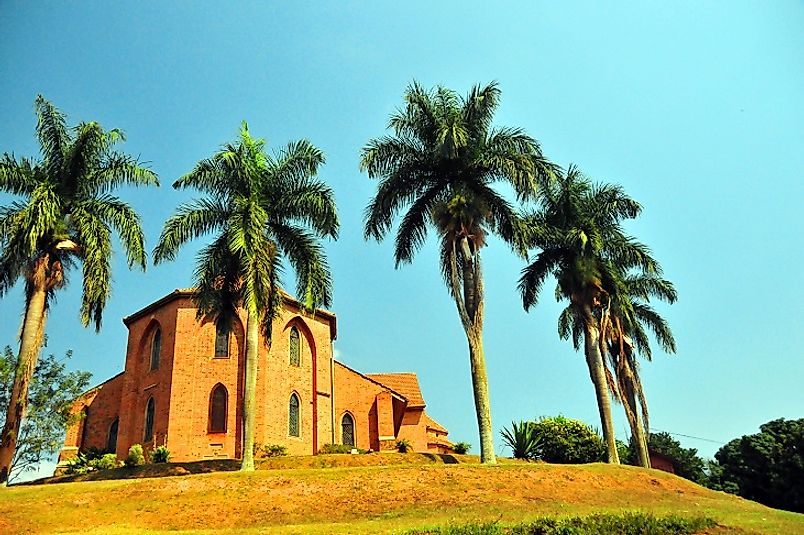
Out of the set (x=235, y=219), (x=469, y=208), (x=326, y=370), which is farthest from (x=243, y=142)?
(x=326, y=370)

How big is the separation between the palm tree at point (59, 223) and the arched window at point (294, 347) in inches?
631

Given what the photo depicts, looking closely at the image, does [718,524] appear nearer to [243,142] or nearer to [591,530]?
[591,530]

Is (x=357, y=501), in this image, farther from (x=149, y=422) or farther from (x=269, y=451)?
(x=149, y=422)

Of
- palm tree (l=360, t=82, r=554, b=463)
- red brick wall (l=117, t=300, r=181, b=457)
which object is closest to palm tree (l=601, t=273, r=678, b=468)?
palm tree (l=360, t=82, r=554, b=463)

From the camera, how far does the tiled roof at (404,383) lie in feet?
162

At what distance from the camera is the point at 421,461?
2641 centimetres

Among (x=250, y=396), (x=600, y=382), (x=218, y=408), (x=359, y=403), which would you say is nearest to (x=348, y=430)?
(x=359, y=403)

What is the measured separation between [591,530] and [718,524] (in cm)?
351

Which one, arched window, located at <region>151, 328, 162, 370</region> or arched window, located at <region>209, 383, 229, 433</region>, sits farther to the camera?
arched window, located at <region>151, 328, 162, 370</region>

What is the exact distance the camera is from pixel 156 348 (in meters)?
37.9

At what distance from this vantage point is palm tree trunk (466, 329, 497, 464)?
79.6ft

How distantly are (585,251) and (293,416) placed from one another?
19.1 m

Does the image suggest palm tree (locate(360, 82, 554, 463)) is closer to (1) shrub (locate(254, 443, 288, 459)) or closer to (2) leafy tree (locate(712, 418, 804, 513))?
(1) shrub (locate(254, 443, 288, 459))

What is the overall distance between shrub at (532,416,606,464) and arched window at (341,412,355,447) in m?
14.9
